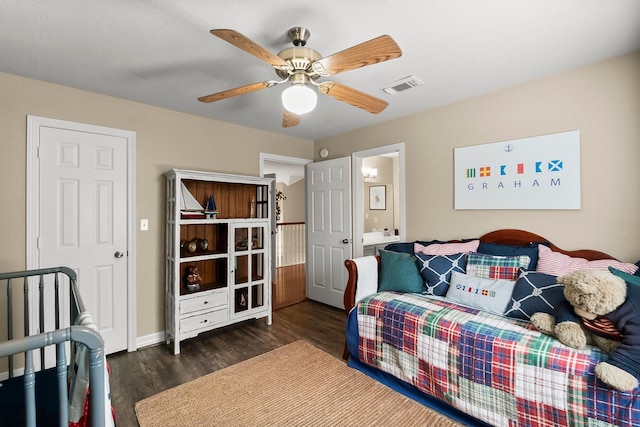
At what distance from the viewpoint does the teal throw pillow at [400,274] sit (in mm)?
2613

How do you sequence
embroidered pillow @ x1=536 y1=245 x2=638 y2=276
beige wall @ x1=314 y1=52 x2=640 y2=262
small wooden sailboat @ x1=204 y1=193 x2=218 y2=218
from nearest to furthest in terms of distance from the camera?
embroidered pillow @ x1=536 y1=245 x2=638 y2=276 < beige wall @ x1=314 y1=52 x2=640 y2=262 < small wooden sailboat @ x1=204 y1=193 x2=218 y2=218

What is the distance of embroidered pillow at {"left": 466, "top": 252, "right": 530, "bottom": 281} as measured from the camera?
2.26 metres

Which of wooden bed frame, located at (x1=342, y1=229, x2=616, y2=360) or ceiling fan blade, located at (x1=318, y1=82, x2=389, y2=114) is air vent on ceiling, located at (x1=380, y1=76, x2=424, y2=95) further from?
wooden bed frame, located at (x1=342, y1=229, x2=616, y2=360)

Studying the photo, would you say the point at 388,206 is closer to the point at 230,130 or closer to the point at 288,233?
the point at 288,233

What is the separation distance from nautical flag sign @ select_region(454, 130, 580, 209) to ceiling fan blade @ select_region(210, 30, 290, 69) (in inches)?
80.3

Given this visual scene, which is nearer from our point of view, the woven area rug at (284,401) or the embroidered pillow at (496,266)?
the woven area rug at (284,401)

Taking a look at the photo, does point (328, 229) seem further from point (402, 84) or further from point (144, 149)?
point (144, 149)

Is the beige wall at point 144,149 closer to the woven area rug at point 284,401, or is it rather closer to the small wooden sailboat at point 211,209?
the small wooden sailboat at point 211,209

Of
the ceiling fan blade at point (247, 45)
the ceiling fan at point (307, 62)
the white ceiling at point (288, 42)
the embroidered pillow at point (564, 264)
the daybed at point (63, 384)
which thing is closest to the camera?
the daybed at point (63, 384)

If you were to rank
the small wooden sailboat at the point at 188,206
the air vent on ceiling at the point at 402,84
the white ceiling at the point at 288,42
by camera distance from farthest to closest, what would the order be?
the small wooden sailboat at the point at 188,206 < the air vent on ceiling at the point at 402,84 < the white ceiling at the point at 288,42

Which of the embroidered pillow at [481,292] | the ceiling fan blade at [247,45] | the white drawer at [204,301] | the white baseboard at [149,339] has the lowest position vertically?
the white baseboard at [149,339]

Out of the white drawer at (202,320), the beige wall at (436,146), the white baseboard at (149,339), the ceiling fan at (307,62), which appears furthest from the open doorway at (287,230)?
the ceiling fan at (307,62)

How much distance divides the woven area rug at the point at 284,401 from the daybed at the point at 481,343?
0.69 feet

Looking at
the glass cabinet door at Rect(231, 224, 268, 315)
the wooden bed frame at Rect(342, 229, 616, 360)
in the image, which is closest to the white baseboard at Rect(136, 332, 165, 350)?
the glass cabinet door at Rect(231, 224, 268, 315)
